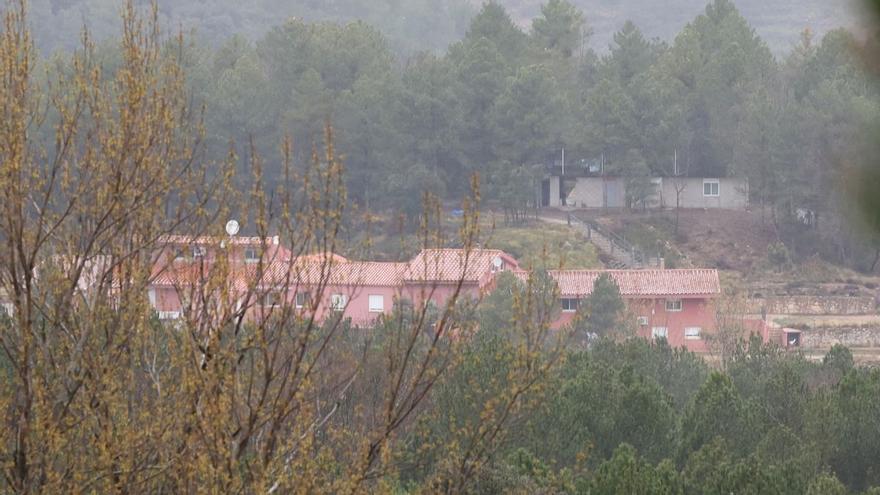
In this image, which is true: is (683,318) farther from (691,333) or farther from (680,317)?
(691,333)

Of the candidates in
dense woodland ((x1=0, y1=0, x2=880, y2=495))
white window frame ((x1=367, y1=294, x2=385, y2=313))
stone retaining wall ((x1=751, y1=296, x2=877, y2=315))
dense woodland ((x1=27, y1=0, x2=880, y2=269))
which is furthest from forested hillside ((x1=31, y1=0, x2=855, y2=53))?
dense woodland ((x1=0, y1=0, x2=880, y2=495))

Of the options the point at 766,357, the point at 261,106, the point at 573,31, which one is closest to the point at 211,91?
the point at 261,106

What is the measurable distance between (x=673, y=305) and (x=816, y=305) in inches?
148

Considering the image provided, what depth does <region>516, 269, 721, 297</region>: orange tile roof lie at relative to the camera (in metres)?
27.5

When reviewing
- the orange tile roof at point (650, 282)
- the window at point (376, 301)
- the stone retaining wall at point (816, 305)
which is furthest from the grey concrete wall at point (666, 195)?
the window at point (376, 301)

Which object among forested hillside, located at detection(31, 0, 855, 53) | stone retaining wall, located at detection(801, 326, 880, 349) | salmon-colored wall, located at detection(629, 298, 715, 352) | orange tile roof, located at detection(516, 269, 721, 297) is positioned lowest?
stone retaining wall, located at detection(801, 326, 880, 349)

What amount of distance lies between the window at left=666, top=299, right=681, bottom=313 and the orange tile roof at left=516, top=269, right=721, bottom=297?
0.65ft

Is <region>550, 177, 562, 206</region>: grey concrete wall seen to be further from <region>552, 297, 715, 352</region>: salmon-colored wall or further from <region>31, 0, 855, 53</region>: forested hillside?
<region>31, 0, 855, 53</region>: forested hillside

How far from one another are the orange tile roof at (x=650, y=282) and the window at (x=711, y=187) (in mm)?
7838

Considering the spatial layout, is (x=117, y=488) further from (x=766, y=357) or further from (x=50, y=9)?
(x=50, y=9)

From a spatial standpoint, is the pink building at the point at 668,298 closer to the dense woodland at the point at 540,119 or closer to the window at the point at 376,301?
the window at the point at 376,301

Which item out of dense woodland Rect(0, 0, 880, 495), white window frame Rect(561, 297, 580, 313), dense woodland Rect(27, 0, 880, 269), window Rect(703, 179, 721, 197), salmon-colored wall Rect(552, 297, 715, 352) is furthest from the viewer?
window Rect(703, 179, 721, 197)

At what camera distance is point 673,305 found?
28.4 metres

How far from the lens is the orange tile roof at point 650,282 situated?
2748cm
